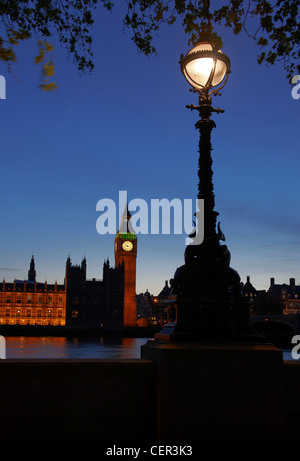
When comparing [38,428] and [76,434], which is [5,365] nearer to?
[38,428]

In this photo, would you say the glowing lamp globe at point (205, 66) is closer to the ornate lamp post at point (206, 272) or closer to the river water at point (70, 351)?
the ornate lamp post at point (206, 272)

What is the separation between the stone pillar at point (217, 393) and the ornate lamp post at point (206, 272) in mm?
240

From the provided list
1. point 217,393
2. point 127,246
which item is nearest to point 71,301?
point 127,246

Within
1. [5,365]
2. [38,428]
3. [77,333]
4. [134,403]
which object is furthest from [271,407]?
[77,333]

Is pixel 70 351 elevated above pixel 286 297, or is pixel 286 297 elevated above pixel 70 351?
pixel 286 297

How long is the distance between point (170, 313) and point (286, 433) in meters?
1.66

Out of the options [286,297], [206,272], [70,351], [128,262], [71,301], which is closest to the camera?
[206,272]

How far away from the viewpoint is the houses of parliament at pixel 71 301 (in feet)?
367

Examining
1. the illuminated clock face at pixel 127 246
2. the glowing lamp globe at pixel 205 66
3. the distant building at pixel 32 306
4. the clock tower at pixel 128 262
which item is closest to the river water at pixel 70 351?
the glowing lamp globe at pixel 205 66

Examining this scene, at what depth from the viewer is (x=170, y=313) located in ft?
15.9

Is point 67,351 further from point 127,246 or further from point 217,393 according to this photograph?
point 127,246

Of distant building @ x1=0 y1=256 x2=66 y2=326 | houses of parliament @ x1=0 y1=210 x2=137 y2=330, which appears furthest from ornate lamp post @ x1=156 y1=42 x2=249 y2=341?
distant building @ x1=0 y1=256 x2=66 y2=326

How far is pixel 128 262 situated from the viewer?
431 ft

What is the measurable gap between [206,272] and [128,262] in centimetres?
12705
